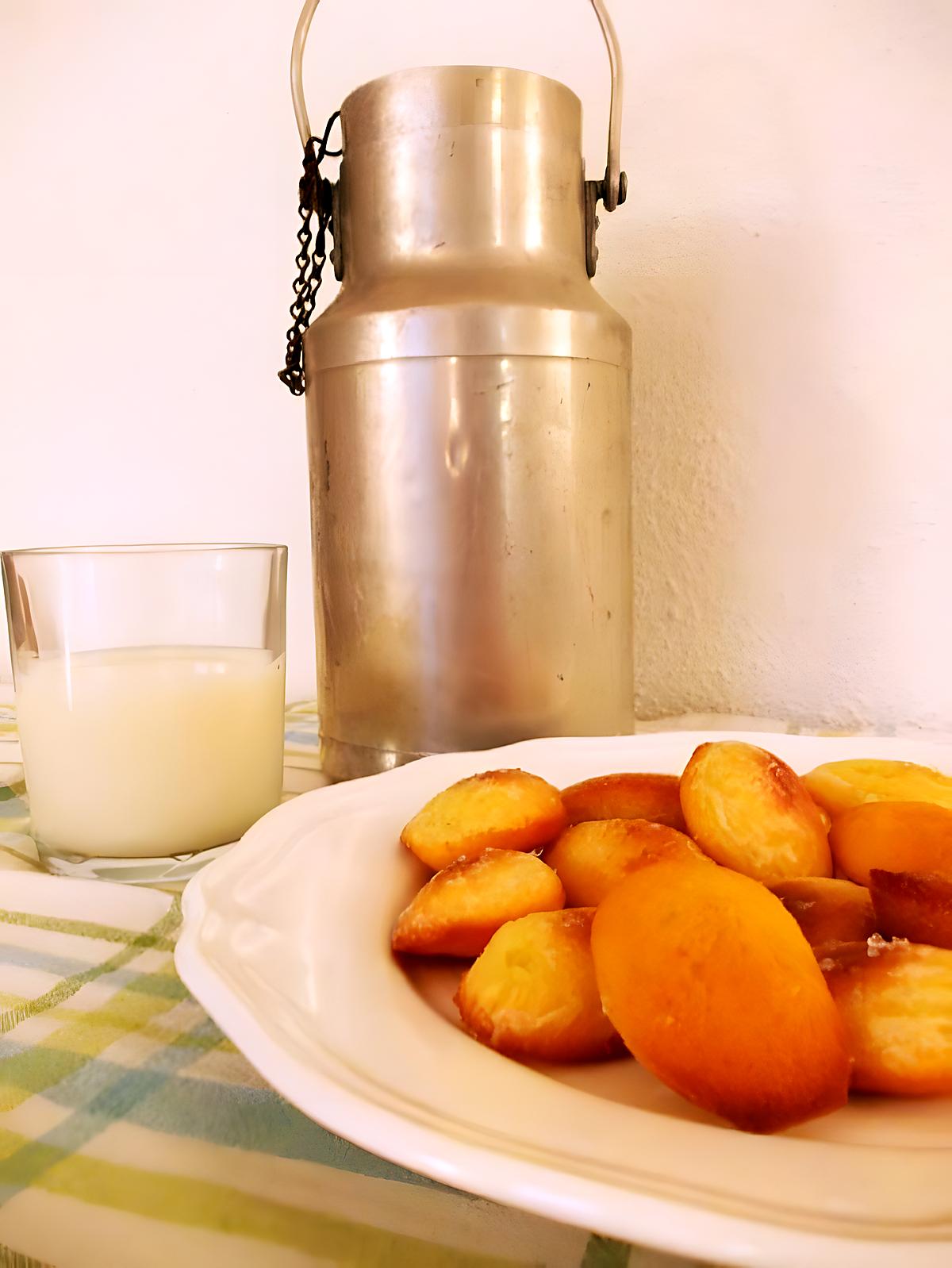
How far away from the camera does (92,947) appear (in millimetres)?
318

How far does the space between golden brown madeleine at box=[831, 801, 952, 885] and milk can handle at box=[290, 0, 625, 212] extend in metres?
0.40

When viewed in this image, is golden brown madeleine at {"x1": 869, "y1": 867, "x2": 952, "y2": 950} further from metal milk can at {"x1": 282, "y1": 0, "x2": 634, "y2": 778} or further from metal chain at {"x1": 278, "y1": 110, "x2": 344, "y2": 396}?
metal chain at {"x1": 278, "y1": 110, "x2": 344, "y2": 396}

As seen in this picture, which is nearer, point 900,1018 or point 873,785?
point 900,1018

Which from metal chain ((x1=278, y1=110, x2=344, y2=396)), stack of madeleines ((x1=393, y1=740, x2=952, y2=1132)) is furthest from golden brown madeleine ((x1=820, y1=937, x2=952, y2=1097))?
metal chain ((x1=278, y1=110, x2=344, y2=396))

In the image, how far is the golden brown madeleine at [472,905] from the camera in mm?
241

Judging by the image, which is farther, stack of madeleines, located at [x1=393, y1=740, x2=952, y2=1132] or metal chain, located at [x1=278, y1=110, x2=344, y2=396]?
metal chain, located at [x1=278, y1=110, x2=344, y2=396]

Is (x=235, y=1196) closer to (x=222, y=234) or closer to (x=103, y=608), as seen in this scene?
(x=103, y=608)

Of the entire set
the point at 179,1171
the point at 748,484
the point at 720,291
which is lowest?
Result: the point at 179,1171

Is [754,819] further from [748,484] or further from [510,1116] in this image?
[748,484]

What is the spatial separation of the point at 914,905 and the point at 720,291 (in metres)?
0.55

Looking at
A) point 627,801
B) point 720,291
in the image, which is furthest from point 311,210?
point 627,801

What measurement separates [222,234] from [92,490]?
27 cm

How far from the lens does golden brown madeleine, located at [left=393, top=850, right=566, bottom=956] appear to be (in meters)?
0.24

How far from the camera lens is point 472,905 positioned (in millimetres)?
241
